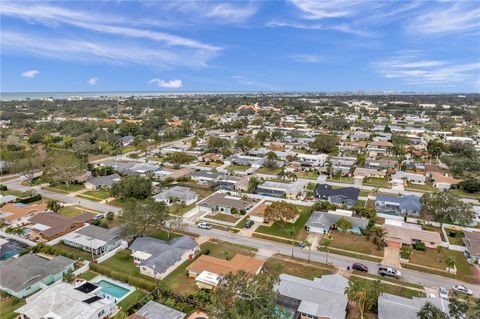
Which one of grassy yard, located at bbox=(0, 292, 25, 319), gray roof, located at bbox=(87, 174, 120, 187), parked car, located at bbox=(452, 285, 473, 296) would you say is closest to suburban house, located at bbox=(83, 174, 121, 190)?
gray roof, located at bbox=(87, 174, 120, 187)

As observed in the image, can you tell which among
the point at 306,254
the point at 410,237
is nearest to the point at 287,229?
the point at 306,254

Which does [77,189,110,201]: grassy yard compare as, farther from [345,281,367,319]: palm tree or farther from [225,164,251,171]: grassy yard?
[345,281,367,319]: palm tree

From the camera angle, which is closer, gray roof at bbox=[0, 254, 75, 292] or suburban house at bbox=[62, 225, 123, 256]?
gray roof at bbox=[0, 254, 75, 292]

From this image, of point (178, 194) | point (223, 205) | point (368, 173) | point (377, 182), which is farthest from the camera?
point (368, 173)

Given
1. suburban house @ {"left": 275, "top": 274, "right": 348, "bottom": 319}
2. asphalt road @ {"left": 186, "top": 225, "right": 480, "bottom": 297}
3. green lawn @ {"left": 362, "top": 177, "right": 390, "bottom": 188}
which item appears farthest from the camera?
green lawn @ {"left": 362, "top": 177, "right": 390, "bottom": 188}

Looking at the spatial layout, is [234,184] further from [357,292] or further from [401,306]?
[401,306]

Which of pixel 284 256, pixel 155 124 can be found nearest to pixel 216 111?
pixel 155 124

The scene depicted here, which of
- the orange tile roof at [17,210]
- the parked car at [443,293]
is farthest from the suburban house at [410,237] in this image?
the orange tile roof at [17,210]
